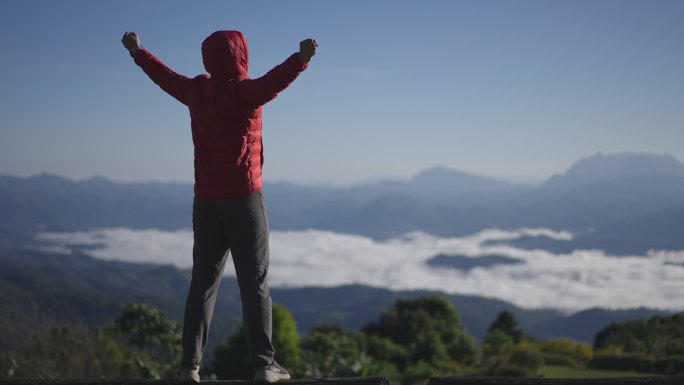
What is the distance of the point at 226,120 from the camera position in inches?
168

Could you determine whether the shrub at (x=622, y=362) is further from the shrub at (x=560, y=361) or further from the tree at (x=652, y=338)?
the tree at (x=652, y=338)

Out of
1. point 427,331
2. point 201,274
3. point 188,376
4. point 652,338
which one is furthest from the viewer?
point 427,331

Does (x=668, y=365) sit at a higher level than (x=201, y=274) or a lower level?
lower

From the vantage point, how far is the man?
427 centimetres

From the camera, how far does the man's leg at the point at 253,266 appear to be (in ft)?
14.2

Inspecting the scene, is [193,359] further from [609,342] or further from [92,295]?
[92,295]

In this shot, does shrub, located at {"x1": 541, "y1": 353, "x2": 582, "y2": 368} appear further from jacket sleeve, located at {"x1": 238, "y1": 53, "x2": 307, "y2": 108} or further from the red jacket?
jacket sleeve, located at {"x1": 238, "y1": 53, "x2": 307, "y2": 108}

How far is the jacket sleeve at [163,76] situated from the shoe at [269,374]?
2.22 metres

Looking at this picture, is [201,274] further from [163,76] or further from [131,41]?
[131,41]

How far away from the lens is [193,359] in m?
4.45

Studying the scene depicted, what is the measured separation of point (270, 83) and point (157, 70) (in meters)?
1.26

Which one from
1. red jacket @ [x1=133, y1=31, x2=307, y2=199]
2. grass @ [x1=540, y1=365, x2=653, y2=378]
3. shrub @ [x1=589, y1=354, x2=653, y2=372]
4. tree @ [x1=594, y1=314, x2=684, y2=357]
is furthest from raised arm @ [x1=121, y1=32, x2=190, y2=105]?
tree @ [x1=594, y1=314, x2=684, y2=357]

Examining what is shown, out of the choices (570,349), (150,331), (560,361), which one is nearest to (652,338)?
(570,349)

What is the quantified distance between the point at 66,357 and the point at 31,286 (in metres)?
→ 169
